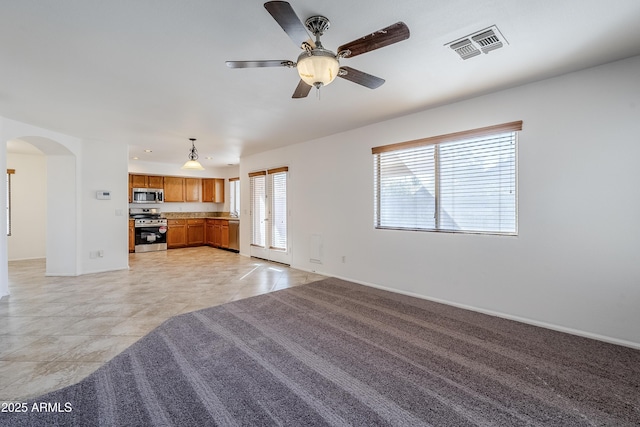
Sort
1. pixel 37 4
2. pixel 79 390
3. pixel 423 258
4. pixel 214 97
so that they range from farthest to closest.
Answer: pixel 423 258 < pixel 214 97 < pixel 79 390 < pixel 37 4

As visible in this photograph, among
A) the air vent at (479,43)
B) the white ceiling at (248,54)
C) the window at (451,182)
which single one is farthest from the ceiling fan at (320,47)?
the window at (451,182)

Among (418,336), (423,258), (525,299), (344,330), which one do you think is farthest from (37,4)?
(525,299)

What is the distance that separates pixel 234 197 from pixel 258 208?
2936 mm

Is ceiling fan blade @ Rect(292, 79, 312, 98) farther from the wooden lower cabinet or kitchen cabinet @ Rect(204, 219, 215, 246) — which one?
kitchen cabinet @ Rect(204, 219, 215, 246)

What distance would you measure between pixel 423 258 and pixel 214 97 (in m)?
3.43

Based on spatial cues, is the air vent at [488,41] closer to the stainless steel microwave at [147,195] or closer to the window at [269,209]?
the window at [269,209]

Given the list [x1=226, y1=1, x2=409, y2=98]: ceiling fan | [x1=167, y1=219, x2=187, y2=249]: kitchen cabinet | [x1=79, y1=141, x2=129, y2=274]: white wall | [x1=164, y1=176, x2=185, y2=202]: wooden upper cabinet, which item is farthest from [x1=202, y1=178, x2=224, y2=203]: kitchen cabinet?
[x1=226, y1=1, x2=409, y2=98]: ceiling fan

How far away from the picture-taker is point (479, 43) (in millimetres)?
2260

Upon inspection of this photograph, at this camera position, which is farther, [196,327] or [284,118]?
[284,118]

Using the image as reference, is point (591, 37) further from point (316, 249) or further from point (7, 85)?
point (7, 85)

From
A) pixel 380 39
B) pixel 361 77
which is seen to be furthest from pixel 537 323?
pixel 380 39

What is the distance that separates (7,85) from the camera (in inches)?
116

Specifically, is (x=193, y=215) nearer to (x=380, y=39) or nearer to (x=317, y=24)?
(x=317, y=24)

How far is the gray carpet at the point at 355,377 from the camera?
173 centimetres
